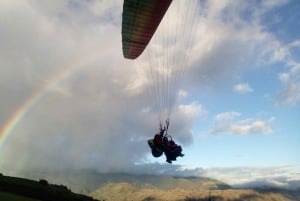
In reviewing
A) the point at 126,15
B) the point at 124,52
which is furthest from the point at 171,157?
the point at 126,15

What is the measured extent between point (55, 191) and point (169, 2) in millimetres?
56817

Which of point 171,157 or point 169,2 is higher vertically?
point 169,2

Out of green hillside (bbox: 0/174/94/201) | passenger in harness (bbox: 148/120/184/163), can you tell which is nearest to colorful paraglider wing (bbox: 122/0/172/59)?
passenger in harness (bbox: 148/120/184/163)

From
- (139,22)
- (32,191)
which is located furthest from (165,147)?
(32,191)

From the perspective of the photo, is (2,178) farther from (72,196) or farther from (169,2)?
(169,2)

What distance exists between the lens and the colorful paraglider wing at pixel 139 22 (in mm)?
22484

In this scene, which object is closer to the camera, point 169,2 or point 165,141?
point 169,2

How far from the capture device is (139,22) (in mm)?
24609

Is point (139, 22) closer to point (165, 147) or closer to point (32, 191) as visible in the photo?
point (165, 147)

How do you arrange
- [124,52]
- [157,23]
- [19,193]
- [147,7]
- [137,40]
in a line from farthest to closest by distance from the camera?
[19,193]
[124,52]
[137,40]
[157,23]
[147,7]

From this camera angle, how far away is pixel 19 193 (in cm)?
6662

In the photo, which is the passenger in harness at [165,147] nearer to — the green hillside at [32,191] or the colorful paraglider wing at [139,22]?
the colorful paraglider wing at [139,22]

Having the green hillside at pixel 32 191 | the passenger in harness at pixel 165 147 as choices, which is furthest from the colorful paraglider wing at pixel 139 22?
the green hillside at pixel 32 191

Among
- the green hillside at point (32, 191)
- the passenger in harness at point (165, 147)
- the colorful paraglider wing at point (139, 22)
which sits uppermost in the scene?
the green hillside at point (32, 191)
